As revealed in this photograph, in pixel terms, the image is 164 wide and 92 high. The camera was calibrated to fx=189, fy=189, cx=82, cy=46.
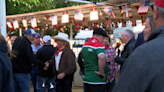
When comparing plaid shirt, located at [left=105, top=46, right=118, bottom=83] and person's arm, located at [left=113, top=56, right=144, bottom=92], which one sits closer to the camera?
person's arm, located at [left=113, top=56, right=144, bottom=92]

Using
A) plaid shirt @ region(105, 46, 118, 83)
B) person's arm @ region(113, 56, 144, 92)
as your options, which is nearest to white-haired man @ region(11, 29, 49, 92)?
plaid shirt @ region(105, 46, 118, 83)

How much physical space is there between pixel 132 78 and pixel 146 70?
76mm

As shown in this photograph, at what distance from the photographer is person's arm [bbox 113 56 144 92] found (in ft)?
2.91

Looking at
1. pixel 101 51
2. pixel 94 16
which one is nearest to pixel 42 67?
pixel 101 51

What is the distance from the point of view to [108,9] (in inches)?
243

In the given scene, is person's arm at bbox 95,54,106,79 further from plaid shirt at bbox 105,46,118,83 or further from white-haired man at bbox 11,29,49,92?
white-haired man at bbox 11,29,49,92

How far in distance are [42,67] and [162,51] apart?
394 cm

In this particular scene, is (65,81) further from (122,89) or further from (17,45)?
(122,89)

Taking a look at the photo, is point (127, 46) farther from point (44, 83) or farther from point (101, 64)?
point (44, 83)

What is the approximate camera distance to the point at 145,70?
0.87 m

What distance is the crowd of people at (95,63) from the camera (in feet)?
2.90

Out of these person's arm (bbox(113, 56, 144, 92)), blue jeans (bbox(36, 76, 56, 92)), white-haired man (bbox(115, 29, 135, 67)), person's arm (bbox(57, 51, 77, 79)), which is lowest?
blue jeans (bbox(36, 76, 56, 92))

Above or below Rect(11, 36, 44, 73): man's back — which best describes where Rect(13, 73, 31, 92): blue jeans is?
below

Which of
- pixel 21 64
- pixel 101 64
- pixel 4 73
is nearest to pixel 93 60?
pixel 101 64
